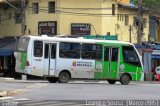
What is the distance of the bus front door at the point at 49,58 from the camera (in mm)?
33562

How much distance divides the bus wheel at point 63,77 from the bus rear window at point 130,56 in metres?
4.27

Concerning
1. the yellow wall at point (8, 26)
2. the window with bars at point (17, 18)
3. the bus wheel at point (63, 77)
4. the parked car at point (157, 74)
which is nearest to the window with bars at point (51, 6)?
the window with bars at point (17, 18)

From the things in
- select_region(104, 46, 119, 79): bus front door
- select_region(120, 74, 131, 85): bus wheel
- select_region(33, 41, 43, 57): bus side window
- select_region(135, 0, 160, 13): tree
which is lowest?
select_region(120, 74, 131, 85): bus wheel

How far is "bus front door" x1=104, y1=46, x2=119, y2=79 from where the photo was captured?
116ft

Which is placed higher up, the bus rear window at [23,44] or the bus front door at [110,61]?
the bus rear window at [23,44]

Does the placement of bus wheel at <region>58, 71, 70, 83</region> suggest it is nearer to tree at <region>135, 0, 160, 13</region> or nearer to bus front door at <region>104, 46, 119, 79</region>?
bus front door at <region>104, 46, 119, 79</region>

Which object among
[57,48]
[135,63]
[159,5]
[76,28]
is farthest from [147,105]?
[159,5]

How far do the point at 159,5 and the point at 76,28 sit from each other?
13.6m

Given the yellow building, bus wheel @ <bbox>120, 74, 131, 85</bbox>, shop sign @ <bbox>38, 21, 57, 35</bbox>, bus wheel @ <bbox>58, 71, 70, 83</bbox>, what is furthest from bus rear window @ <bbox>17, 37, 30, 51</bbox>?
shop sign @ <bbox>38, 21, 57, 35</bbox>

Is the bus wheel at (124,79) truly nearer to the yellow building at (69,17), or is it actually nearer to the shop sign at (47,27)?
the yellow building at (69,17)

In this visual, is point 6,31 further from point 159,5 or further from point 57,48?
point 57,48

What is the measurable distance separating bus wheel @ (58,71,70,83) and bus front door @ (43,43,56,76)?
66 centimetres

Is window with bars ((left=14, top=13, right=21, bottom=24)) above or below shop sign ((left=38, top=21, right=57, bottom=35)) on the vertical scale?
above

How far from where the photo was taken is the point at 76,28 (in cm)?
5191
